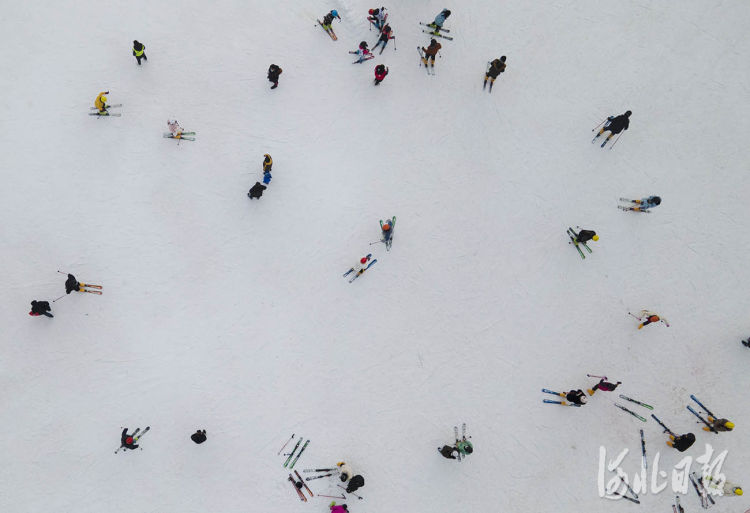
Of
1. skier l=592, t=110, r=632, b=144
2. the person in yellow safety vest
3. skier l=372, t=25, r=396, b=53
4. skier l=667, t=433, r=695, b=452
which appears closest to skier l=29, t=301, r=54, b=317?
the person in yellow safety vest

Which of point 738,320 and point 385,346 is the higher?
point 385,346

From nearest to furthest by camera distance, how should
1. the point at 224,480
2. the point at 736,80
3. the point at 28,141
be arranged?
the point at 224,480 → the point at 28,141 → the point at 736,80

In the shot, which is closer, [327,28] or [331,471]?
[331,471]

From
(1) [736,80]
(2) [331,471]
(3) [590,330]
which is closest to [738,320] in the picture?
(3) [590,330]

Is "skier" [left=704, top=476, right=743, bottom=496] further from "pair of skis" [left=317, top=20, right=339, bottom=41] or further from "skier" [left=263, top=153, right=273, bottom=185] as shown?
"pair of skis" [left=317, top=20, right=339, bottom=41]

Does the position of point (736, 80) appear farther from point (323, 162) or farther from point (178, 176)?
point (178, 176)

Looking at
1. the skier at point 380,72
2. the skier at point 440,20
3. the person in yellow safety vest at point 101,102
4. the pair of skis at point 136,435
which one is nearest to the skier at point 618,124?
the skier at point 440,20
